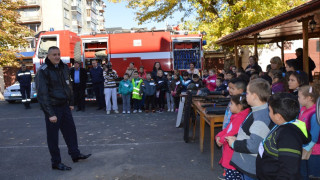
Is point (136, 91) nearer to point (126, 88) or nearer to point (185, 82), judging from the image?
point (126, 88)

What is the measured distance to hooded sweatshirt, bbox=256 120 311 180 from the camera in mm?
2162

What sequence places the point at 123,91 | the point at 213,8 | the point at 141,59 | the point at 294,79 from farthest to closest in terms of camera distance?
the point at 213,8, the point at 141,59, the point at 123,91, the point at 294,79

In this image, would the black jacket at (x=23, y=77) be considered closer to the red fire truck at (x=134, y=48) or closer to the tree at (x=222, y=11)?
the red fire truck at (x=134, y=48)

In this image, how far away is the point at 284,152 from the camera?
2.18 metres

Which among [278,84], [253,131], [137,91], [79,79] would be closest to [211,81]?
[137,91]

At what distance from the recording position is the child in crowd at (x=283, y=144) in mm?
2166

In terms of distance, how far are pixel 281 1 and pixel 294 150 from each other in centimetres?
1511

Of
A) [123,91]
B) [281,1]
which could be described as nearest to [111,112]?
[123,91]

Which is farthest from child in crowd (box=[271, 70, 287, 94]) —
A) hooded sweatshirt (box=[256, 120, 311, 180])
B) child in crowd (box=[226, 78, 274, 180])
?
hooded sweatshirt (box=[256, 120, 311, 180])

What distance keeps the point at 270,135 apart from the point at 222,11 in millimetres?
14504

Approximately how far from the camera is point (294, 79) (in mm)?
4574

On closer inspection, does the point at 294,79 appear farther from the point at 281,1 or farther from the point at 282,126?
the point at 281,1

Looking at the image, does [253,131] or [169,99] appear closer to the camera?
[253,131]

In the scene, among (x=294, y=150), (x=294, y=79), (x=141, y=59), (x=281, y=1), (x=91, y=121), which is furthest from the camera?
(x=281, y=1)
